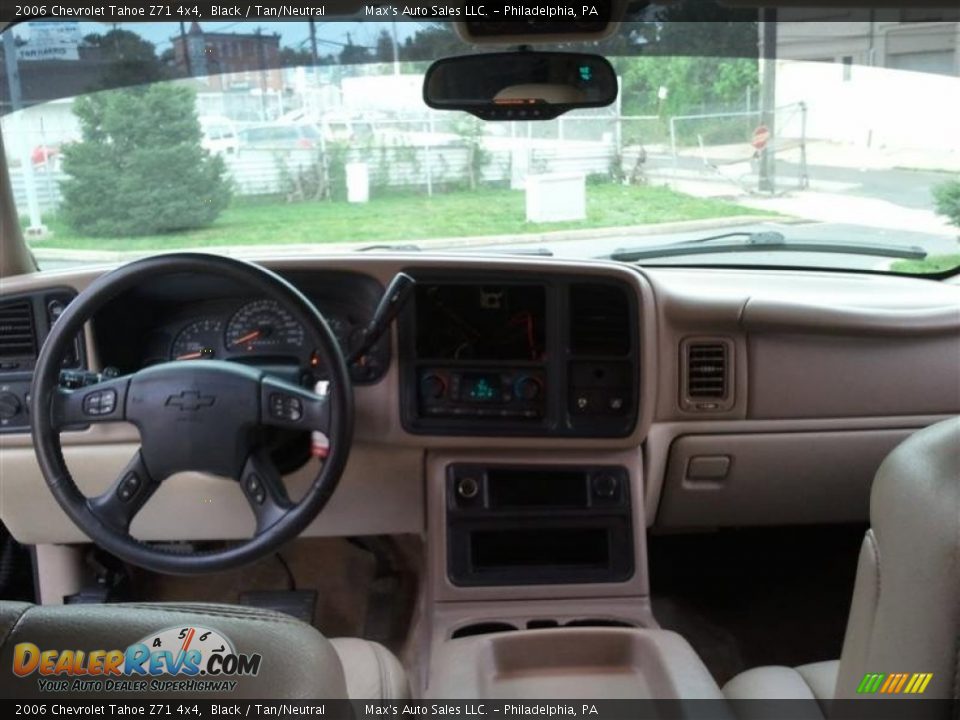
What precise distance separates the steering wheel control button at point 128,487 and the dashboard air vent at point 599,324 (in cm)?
121

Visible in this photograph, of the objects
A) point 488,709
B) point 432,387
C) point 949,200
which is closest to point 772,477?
point 949,200

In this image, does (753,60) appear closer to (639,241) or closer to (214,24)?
(639,241)

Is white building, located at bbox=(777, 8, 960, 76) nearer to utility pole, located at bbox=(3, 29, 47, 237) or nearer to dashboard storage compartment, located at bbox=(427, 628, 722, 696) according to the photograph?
dashboard storage compartment, located at bbox=(427, 628, 722, 696)

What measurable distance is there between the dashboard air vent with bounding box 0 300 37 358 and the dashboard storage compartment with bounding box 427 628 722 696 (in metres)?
1.42

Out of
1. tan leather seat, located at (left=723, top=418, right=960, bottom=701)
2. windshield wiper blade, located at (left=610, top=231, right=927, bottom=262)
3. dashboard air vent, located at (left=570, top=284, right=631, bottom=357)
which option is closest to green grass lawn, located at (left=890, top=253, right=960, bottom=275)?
windshield wiper blade, located at (left=610, top=231, right=927, bottom=262)

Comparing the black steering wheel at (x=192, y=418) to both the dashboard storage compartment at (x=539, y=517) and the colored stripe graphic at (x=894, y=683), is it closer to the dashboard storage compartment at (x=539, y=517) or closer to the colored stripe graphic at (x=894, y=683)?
the dashboard storage compartment at (x=539, y=517)

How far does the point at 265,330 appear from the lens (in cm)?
265

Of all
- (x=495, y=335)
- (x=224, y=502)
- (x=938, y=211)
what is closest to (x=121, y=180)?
(x=224, y=502)

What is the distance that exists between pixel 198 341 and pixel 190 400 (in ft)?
1.72

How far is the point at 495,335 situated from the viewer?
9.01ft

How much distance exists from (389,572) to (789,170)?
6.15ft

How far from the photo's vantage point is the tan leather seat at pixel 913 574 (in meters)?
1.15

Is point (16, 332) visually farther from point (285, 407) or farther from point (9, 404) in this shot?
point (285, 407)

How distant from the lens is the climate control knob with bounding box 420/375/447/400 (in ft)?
8.87
